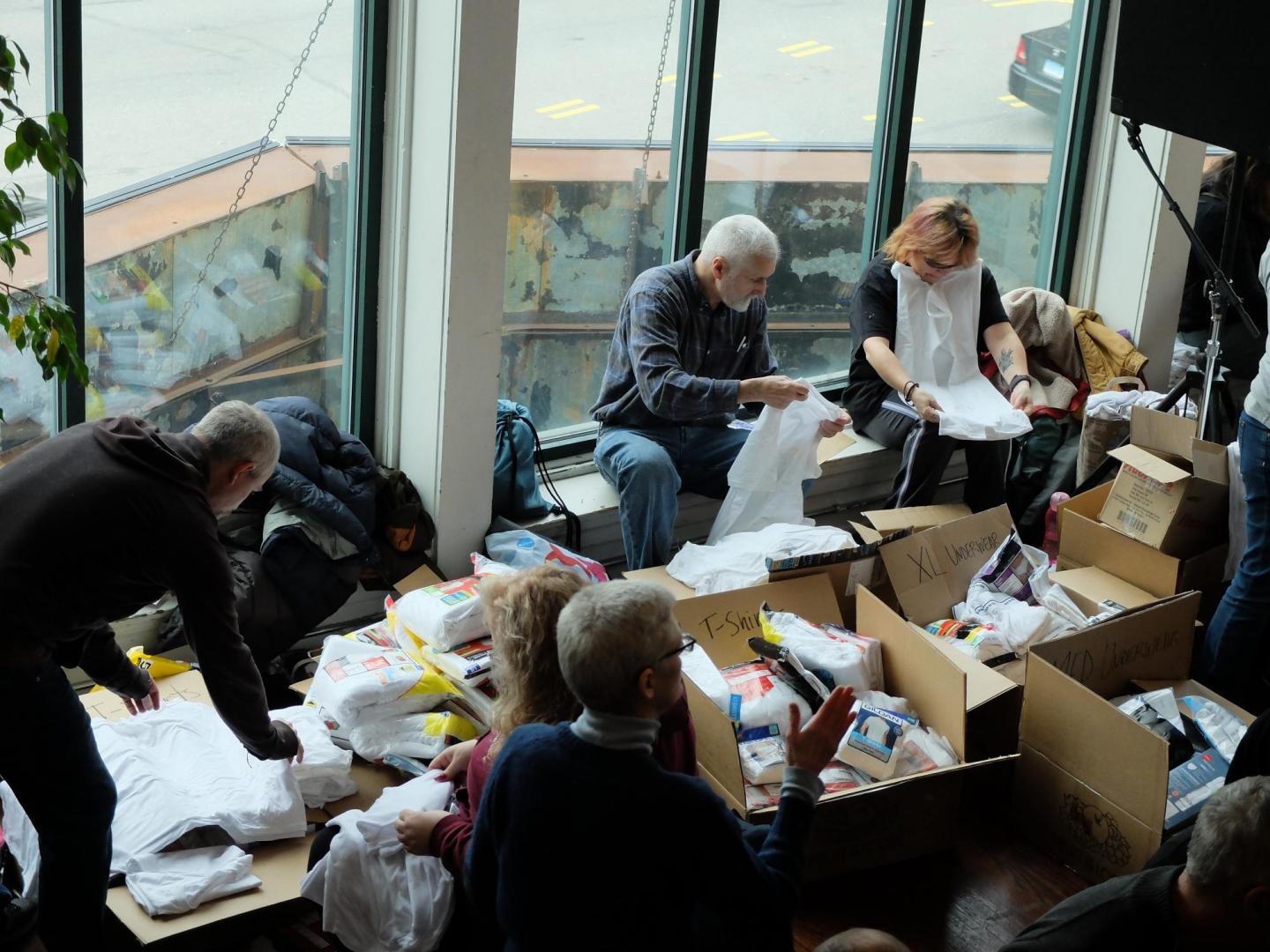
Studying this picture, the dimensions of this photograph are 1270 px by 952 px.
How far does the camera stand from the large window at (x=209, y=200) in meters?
3.19

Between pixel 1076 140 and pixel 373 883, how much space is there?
415 cm

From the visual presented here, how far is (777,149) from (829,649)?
2.02m

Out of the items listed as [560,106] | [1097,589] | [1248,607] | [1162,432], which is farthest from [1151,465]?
[560,106]

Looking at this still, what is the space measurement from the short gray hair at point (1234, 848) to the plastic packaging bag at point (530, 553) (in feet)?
5.99

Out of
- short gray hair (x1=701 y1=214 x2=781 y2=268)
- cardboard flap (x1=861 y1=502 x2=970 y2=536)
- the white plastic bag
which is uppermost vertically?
short gray hair (x1=701 y1=214 x2=781 y2=268)

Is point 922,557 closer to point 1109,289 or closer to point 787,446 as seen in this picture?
point 787,446

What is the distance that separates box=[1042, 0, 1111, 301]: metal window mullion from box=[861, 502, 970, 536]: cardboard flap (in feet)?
5.88

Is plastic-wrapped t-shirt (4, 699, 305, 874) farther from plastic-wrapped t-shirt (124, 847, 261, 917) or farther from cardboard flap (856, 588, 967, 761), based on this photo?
cardboard flap (856, 588, 967, 761)

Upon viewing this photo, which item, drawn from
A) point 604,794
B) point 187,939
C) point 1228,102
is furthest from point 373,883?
point 1228,102

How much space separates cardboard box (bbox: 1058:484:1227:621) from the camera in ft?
12.4

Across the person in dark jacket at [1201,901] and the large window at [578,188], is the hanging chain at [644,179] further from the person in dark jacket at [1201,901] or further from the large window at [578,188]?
the person in dark jacket at [1201,901]

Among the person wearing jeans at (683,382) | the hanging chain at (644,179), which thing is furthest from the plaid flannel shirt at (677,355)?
the hanging chain at (644,179)

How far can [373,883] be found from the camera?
2.41 meters

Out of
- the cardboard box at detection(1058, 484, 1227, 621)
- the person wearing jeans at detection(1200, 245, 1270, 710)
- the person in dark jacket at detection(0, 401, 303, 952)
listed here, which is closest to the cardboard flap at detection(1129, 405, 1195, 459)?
the cardboard box at detection(1058, 484, 1227, 621)
